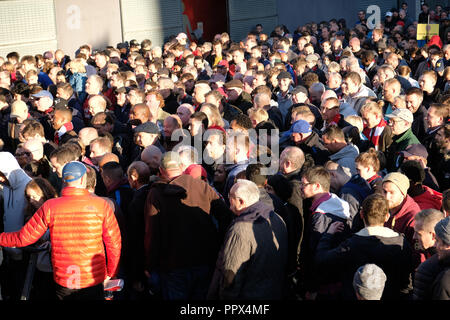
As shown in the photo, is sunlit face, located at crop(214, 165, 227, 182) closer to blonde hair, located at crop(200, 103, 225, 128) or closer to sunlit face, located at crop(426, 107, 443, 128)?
blonde hair, located at crop(200, 103, 225, 128)

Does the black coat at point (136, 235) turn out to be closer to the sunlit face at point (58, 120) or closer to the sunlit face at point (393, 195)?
the sunlit face at point (393, 195)

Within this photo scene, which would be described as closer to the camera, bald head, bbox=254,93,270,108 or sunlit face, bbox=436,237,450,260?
sunlit face, bbox=436,237,450,260

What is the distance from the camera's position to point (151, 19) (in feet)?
69.4

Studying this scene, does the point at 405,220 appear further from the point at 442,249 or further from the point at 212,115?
the point at 212,115

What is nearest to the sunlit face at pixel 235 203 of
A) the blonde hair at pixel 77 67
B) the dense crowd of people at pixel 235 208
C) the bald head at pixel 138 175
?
the dense crowd of people at pixel 235 208

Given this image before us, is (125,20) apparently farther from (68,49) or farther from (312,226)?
(312,226)

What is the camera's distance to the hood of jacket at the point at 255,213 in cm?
468

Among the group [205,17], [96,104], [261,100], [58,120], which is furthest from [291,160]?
[205,17]

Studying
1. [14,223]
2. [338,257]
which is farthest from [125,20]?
[338,257]

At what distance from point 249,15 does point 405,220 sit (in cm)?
1936

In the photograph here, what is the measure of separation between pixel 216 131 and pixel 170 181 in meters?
1.62

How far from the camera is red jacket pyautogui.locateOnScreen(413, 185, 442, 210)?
562 centimetres

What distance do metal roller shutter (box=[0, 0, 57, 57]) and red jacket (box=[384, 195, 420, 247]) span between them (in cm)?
1599

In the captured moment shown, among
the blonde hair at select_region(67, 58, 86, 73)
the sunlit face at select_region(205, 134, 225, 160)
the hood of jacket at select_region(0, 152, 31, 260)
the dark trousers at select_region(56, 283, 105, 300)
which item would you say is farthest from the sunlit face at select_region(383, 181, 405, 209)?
the blonde hair at select_region(67, 58, 86, 73)
